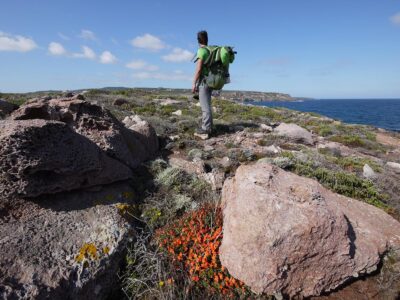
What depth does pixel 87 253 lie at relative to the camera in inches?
144

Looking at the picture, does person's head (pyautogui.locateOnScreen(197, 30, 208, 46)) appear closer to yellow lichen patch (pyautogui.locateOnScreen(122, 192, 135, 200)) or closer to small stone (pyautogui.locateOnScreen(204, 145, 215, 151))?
small stone (pyautogui.locateOnScreen(204, 145, 215, 151))

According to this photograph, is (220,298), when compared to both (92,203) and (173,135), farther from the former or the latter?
(173,135)

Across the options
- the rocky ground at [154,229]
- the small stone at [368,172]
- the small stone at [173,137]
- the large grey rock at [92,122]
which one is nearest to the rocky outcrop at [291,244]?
the rocky ground at [154,229]

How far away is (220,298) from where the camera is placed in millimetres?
3482

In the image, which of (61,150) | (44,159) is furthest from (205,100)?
(44,159)

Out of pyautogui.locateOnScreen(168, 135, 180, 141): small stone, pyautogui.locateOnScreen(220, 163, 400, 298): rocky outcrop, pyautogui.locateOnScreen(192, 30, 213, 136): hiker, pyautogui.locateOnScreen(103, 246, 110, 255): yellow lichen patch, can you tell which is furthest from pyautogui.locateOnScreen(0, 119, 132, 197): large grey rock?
pyautogui.locateOnScreen(192, 30, 213, 136): hiker

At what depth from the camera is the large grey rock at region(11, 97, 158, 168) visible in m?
5.43

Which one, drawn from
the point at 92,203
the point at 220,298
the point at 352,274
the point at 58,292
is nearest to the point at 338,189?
the point at 352,274

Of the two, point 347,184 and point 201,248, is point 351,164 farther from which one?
point 201,248

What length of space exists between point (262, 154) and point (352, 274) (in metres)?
4.17

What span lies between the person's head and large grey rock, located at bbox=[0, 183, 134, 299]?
583 cm

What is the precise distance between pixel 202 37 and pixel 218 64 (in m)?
0.91

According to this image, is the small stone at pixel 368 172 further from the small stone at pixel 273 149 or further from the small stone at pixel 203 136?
the small stone at pixel 203 136

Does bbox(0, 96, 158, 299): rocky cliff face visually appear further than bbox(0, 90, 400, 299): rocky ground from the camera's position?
No
